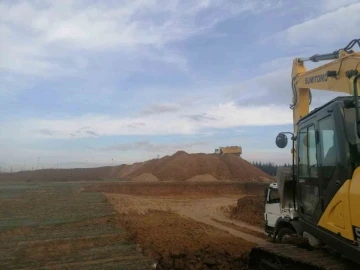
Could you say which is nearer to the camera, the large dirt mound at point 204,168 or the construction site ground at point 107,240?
the construction site ground at point 107,240

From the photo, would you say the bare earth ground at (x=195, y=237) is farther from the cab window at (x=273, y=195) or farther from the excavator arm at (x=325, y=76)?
the excavator arm at (x=325, y=76)

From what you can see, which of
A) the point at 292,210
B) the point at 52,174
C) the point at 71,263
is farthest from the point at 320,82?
the point at 52,174

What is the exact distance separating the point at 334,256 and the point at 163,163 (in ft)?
202

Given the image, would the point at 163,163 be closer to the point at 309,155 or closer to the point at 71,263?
the point at 71,263

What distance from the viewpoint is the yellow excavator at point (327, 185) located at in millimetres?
3975

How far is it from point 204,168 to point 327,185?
2192 inches

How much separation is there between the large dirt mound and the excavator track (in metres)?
50.8

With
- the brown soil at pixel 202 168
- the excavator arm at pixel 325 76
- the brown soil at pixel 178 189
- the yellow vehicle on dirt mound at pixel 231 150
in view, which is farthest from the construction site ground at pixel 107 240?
the yellow vehicle on dirt mound at pixel 231 150

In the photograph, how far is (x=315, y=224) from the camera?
201 inches

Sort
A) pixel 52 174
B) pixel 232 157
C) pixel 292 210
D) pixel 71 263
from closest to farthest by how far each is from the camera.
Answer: pixel 292 210
pixel 71 263
pixel 232 157
pixel 52 174

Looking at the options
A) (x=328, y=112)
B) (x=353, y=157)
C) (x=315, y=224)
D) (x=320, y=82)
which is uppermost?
(x=320, y=82)

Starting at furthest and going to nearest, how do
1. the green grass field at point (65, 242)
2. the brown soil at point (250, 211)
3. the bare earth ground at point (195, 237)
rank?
the brown soil at point (250, 211) < the green grass field at point (65, 242) < the bare earth ground at point (195, 237)

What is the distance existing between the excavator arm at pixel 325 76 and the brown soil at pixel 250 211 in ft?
38.5

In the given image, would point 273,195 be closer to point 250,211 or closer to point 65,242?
point 65,242
